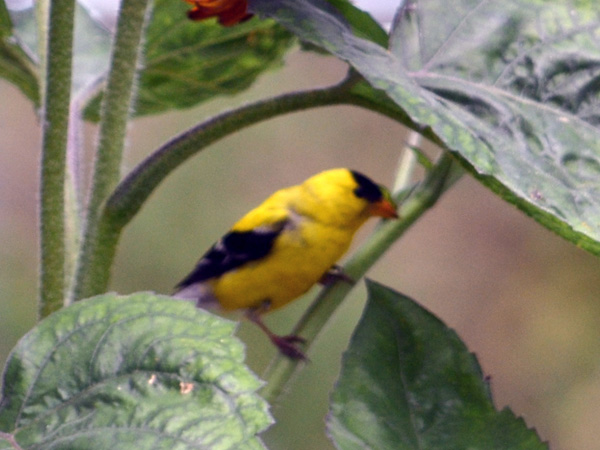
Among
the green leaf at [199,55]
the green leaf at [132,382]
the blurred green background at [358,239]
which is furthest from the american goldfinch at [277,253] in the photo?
the blurred green background at [358,239]

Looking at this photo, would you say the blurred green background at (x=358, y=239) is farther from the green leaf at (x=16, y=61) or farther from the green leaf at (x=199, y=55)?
the green leaf at (x=16, y=61)

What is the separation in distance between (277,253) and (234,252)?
86 millimetres

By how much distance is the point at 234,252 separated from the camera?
5.09ft

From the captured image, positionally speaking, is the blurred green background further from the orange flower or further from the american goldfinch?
the orange flower

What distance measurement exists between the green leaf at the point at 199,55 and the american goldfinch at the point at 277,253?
41 cm

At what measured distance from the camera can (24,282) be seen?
318 centimetres

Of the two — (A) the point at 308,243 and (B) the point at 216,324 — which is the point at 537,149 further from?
(A) the point at 308,243

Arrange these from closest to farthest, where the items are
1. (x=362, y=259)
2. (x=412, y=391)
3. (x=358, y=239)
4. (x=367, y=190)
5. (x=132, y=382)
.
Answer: (x=132, y=382) < (x=412, y=391) < (x=362, y=259) < (x=367, y=190) < (x=358, y=239)

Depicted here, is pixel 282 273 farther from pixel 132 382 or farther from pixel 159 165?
pixel 132 382

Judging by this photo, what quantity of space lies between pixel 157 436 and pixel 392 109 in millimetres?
416

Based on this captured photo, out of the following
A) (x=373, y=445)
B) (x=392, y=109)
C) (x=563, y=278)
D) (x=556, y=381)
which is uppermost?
(x=392, y=109)

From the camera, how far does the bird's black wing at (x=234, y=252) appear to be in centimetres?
154

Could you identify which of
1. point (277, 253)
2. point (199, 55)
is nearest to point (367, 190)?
point (277, 253)

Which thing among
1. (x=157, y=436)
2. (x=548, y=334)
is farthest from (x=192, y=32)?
(x=548, y=334)
